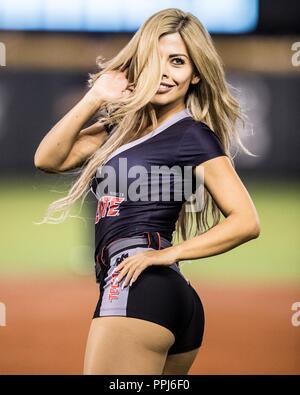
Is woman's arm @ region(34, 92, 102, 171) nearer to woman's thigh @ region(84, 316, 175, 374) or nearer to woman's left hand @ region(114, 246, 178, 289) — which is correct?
woman's left hand @ region(114, 246, 178, 289)

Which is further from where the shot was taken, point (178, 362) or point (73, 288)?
point (73, 288)

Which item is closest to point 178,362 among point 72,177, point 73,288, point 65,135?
point 65,135

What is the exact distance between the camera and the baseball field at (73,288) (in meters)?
3.21

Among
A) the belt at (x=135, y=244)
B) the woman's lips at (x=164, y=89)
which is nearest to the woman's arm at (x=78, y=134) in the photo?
the woman's lips at (x=164, y=89)

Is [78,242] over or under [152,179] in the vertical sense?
under

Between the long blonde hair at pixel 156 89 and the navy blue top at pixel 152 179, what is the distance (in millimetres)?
95

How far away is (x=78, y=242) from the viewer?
3.36 meters

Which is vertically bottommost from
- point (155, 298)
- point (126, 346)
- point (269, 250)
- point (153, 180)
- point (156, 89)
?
point (126, 346)

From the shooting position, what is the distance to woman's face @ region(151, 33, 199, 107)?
235 cm

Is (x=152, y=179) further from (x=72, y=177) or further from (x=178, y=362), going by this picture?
(x=72, y=177)

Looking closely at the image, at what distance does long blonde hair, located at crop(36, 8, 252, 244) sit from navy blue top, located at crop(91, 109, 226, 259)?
0.31 ft

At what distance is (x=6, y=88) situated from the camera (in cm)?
329

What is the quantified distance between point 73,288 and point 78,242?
556 millimetres
